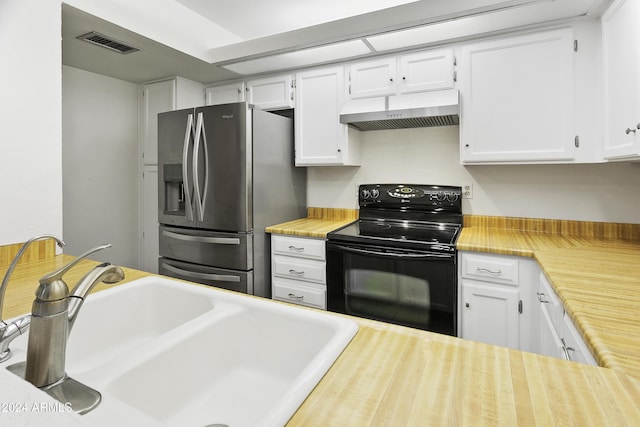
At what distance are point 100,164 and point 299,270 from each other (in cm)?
226

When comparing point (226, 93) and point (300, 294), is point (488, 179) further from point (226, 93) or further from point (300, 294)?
point (226, 93)

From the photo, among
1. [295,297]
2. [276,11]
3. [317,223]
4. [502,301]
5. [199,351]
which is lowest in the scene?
[295,297]

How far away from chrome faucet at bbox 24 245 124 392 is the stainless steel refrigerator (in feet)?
6.11

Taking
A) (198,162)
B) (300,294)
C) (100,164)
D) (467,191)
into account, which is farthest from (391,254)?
(100,164)

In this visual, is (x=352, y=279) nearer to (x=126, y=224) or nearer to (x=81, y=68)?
(x=126, y=224)

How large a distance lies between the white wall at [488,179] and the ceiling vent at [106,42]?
1.71m

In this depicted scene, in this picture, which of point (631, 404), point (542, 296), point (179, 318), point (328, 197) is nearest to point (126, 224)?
point (328, 197)

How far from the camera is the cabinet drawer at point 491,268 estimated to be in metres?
1.97

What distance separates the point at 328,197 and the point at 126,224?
210 centimetres

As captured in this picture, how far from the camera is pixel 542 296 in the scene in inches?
67.7

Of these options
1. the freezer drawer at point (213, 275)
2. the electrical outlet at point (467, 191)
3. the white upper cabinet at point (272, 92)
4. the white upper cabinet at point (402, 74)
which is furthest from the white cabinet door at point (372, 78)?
the freezer drawer at point (213, 275)

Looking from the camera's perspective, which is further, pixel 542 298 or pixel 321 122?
pixel 321 122

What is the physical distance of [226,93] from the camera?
11.0 feet

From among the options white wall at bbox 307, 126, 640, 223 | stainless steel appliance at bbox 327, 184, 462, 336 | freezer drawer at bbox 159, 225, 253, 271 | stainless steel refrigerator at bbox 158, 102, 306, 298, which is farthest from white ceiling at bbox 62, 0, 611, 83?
freezer drawer at bbox 159, 225, 253, 271
